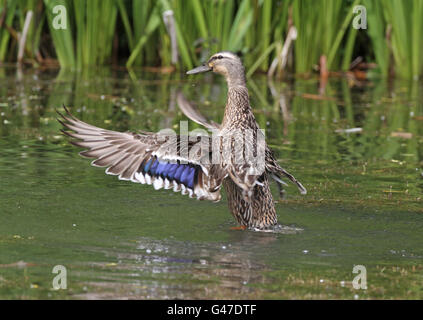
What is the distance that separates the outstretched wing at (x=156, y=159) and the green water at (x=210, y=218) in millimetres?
271

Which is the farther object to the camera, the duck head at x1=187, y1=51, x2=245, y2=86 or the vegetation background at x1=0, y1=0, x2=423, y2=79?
the vegetation background at x1=0, y1=0, x2=423, y2=79

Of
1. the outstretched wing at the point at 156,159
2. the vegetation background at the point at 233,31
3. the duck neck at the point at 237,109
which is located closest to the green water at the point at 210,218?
the outstretched wing at the point at 156,159

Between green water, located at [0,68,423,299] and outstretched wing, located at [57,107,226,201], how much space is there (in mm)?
271

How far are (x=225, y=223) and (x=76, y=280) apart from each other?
1877 mm

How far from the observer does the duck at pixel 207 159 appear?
19.0 feet

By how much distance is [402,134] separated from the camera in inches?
375

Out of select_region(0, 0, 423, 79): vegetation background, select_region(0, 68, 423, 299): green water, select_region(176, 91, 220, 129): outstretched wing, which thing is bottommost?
select_region(0, 68, 423, 299): green water

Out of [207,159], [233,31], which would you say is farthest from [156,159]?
[233,31]

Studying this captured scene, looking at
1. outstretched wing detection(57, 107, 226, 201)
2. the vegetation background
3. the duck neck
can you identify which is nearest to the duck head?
the duck neck

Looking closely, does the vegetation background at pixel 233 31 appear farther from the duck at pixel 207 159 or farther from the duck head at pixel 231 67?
the duck at pixel 207 159

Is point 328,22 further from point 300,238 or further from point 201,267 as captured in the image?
point 201,267

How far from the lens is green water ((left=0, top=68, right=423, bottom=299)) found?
4.54 meters

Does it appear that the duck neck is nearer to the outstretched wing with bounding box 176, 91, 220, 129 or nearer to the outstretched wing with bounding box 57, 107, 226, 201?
the outstretched wing with bounding box 176, 91, 220, 129
